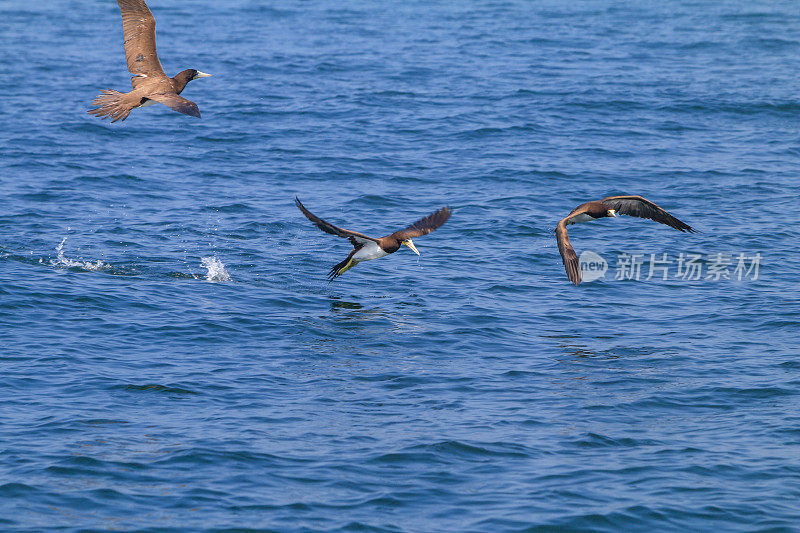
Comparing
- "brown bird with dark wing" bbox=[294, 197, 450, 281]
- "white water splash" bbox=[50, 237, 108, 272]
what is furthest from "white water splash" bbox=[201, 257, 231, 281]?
"brown bird with dark wing" bbox=[294, 197, 450, 281]

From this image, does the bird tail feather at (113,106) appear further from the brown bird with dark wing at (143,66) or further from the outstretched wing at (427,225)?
the outstretched wing at (427,225)

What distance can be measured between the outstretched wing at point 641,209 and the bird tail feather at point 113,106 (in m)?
7.64

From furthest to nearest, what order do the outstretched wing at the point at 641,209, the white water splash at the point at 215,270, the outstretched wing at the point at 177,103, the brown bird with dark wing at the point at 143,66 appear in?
the white water splash at the point at 215,270 < the outstretched wing at the point at 641,209 < the brown bird with dark wing at the point at 143,66 < the outstretched wing at the point at 177,103

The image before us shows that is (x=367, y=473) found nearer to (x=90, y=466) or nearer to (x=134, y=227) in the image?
(x=90, y=466)

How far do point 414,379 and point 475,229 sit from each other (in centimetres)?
868

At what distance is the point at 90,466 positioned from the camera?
44.3 feet

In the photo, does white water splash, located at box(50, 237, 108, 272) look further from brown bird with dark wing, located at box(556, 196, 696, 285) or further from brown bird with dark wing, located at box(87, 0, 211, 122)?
brown bird with dark wing, located at box(556, 196, 696, 285)

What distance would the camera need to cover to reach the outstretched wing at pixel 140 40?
55.4ft

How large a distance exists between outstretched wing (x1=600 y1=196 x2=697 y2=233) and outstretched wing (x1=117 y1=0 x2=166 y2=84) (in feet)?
24.5

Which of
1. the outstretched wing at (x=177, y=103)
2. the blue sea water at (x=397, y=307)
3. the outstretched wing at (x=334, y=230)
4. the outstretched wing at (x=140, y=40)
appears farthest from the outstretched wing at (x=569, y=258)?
the outstretched wing at (x=140, y=40)

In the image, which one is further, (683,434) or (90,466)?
(683,434)

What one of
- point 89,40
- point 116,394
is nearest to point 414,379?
point 116,394

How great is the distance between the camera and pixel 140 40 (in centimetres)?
1698

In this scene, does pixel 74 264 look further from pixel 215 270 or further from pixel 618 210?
pixel 618 210
